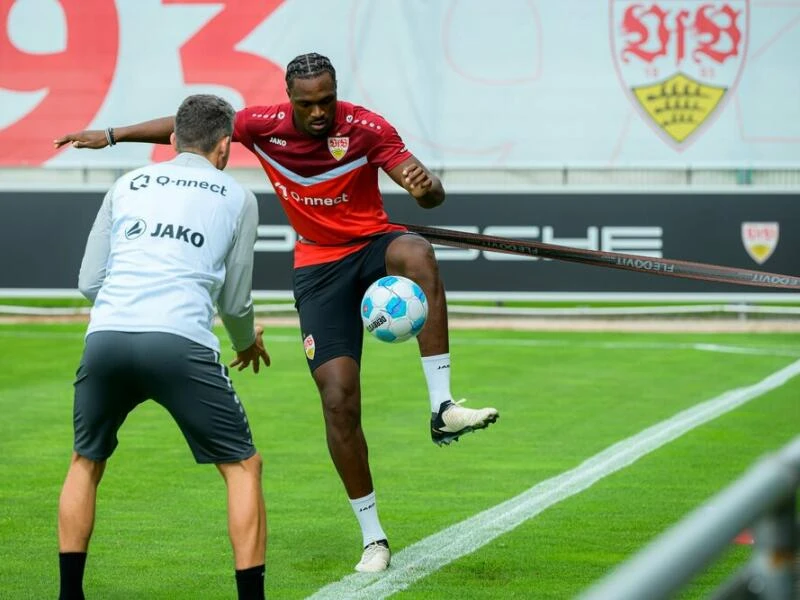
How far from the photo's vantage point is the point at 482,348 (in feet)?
57.2

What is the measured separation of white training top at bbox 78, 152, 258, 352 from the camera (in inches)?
214

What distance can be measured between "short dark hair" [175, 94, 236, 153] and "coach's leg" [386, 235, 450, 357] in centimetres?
160

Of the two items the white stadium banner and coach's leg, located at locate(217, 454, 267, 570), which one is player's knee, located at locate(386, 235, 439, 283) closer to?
coach's leg, located at locate(217, 454, 267, 570)

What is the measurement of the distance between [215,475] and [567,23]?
11062mm

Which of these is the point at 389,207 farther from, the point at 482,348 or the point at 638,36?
the point at 638,36

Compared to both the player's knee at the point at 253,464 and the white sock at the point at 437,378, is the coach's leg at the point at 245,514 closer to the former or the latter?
the player's knee at the point at 253,464

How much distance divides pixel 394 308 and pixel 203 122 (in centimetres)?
149

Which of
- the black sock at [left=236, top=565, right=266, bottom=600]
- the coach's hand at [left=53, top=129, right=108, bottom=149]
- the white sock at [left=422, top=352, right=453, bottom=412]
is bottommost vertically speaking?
the black sock at [left=236, top=565, right=266, bottom=600]

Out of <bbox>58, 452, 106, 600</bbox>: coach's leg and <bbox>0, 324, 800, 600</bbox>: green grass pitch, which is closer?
<bbox>58, 452, 106, 600</bbox>: coach's leg

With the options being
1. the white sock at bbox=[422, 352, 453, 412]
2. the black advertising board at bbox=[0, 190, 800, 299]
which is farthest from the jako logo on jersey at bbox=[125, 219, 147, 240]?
the black advertising board at bbox=[0, 190, 800, 299]

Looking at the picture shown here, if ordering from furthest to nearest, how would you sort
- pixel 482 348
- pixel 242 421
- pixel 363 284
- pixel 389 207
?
pixel 389 207, pixel 482 348, pixel 363 284, pixel 242 421

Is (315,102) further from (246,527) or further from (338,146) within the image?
(246,527)

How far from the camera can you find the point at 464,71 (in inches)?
749

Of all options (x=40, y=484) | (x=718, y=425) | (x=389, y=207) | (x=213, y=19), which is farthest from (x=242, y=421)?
A: (x=213, y=19)
